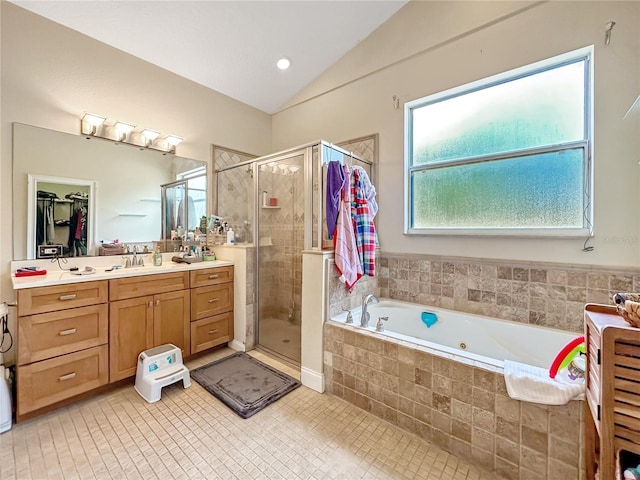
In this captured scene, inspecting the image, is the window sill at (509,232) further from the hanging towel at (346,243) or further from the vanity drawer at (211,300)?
the vanity drawer at (211,300)

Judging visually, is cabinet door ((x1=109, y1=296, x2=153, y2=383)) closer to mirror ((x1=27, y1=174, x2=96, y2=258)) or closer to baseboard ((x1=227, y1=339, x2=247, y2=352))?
mirror ((x1=27, y1=174, x2=96, y2=258))

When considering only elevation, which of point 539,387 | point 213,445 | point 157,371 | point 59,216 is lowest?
point 213,445

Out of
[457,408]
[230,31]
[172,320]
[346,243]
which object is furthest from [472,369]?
[230,31]

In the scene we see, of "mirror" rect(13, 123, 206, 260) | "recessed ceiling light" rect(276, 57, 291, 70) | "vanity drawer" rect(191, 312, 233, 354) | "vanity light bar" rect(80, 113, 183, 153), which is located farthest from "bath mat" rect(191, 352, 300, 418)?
"recessed ceiling light" rect(276, 57, 291, 70)

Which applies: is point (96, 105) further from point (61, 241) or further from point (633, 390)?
point (633, 390)

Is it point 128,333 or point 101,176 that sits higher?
point 101,176

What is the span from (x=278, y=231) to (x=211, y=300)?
0.95 meters

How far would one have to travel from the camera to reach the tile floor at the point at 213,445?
Answer: 4.59ft

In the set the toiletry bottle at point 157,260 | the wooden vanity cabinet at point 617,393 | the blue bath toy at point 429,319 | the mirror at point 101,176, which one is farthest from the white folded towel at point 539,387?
the mirror at point 101,176

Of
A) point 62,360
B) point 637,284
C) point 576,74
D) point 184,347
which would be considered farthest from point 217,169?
point 637,284

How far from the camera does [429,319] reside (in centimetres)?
238

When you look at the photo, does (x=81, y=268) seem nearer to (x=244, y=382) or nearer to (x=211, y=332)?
(x=211, y=332)

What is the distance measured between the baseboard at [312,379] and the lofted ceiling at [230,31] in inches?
122

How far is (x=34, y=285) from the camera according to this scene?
5.45ft
